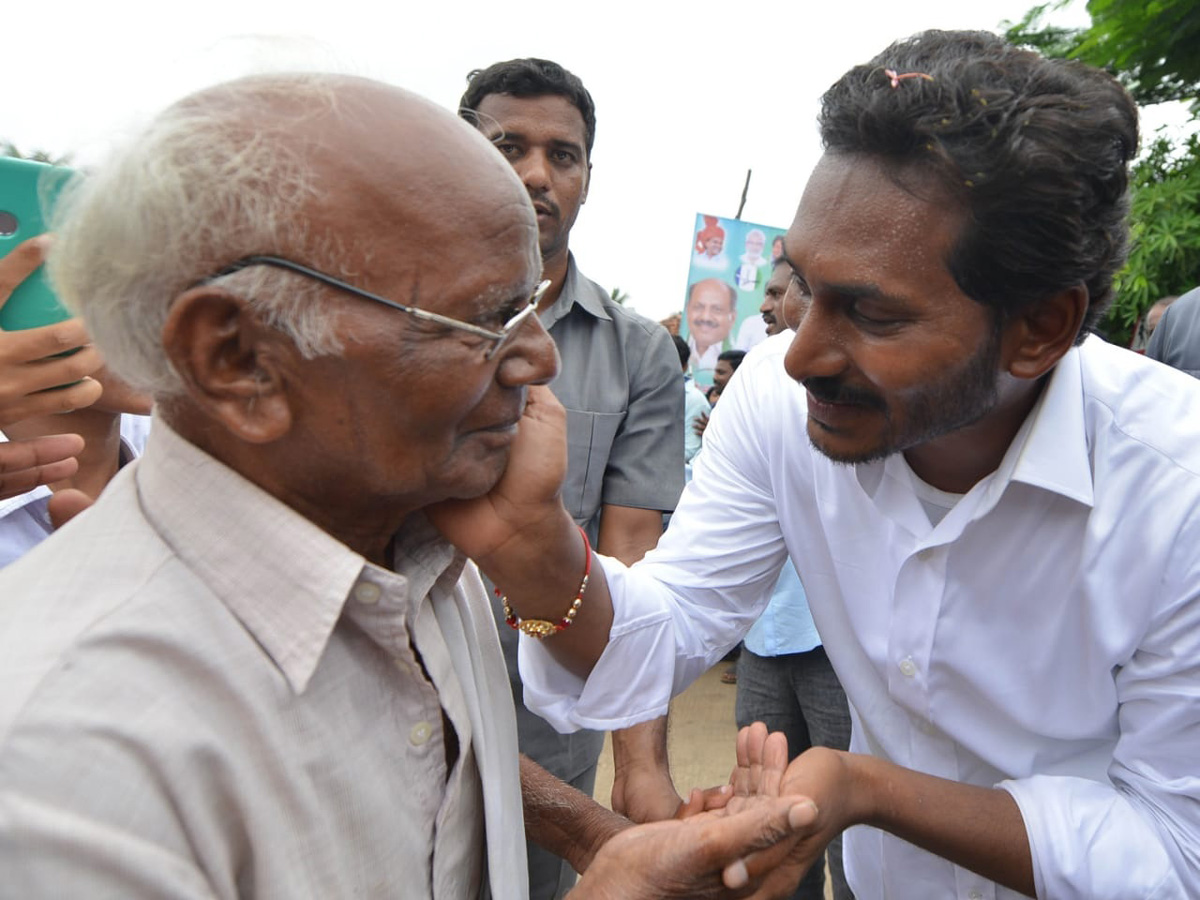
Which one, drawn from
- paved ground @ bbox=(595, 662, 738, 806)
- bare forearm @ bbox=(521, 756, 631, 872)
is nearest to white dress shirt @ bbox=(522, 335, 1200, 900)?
bare forearm @ bbox=(521, 756, 631, 872)

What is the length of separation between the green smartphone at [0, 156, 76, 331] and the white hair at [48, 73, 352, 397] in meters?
0.41

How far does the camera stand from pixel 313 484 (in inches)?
50.3

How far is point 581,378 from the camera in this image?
2.89m

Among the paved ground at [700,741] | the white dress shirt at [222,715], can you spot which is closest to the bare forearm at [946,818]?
the white dress shirt at [222,715]

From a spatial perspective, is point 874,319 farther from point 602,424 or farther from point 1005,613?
point 602,424

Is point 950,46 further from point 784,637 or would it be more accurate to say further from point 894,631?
point 784,637

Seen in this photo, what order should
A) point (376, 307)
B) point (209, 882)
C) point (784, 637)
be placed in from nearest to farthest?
point (209, 882), point (376, 307), point (784, 637)

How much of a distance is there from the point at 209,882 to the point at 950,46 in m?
1.98

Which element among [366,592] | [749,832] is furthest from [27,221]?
[749,832]

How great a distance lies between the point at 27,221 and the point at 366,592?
3.21 ft

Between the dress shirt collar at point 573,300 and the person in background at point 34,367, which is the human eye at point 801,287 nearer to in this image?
the dress shirt collar at point 573,300

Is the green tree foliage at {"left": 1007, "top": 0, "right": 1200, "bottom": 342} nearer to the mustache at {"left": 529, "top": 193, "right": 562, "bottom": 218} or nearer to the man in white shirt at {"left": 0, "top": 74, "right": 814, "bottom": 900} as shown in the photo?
the mustache at {"left": 529, "top": 193, "right": 562, "bottom": 218}

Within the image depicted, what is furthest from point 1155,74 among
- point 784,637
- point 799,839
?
point 799,839

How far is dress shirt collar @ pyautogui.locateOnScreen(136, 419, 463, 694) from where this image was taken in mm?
1151
